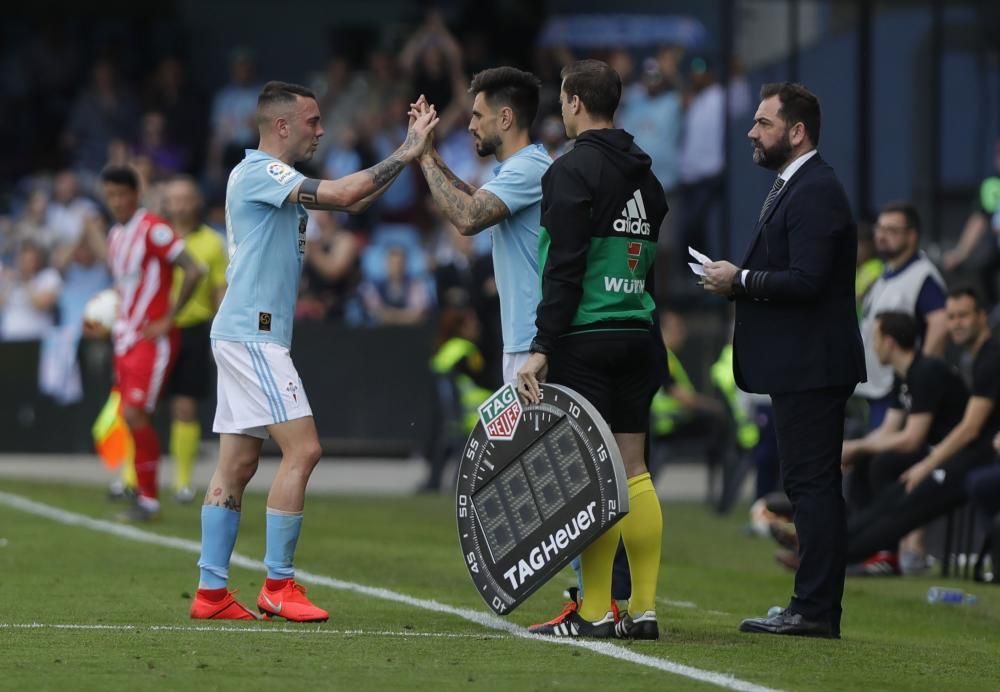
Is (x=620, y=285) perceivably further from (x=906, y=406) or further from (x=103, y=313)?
(x=103, y=313)

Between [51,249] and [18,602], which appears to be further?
[51,249]

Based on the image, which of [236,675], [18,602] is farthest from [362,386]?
[236,675]

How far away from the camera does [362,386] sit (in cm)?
2020

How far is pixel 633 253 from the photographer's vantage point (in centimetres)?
786

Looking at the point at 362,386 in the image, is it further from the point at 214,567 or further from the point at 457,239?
the point at 214,567

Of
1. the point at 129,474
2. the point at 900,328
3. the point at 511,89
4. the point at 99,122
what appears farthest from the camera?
the point at 99,122

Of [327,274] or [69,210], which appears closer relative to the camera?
[327,274]

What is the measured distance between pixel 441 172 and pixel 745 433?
8.43 metres

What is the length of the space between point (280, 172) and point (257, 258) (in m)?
0.37

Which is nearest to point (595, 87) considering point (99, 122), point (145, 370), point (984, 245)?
point (145, 370)

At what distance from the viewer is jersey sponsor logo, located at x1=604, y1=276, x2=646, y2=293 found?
25.6 ft

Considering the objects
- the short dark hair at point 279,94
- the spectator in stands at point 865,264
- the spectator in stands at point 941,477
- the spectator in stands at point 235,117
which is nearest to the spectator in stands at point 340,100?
the spectator in stands at point 235,117

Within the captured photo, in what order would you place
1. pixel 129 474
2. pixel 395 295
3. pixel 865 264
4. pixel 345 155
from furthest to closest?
pixel 345 155 → pixel 395 295 → pixel 129 474 → pixel 865 264

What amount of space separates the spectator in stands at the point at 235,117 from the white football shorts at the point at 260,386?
16.5 metres
